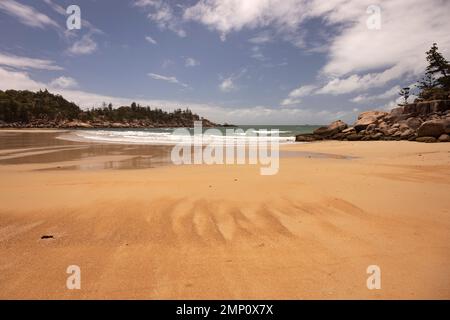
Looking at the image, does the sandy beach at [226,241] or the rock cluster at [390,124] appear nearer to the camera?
the sandy beach at [226,241]

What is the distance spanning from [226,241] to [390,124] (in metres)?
34.7

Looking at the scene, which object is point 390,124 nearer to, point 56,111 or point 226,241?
point 226,241

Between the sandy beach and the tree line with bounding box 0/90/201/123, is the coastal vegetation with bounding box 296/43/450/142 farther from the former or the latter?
the tree line with bounding box 0/90/201/123

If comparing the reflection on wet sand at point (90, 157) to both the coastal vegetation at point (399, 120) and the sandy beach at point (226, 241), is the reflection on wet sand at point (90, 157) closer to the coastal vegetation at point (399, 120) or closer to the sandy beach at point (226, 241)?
the sandy beach at point (226, 241)

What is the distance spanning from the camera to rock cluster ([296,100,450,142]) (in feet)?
88.6

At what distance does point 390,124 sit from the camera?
102ft

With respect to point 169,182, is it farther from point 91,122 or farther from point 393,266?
point 91,122

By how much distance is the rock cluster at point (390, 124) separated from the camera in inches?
1063

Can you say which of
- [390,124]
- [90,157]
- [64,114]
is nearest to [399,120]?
A: [390,124]

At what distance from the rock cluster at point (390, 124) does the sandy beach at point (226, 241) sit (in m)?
22.9

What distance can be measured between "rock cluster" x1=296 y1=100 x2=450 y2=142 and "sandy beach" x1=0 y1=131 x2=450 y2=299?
75.1 feet

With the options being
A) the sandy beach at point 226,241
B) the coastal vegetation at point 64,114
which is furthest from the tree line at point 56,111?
the sandy beach at point 226,241

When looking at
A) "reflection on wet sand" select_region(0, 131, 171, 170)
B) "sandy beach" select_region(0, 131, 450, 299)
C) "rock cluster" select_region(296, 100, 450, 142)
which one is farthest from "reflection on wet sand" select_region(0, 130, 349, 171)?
"rock cluster" select_region(296, 100, 450, 142)
